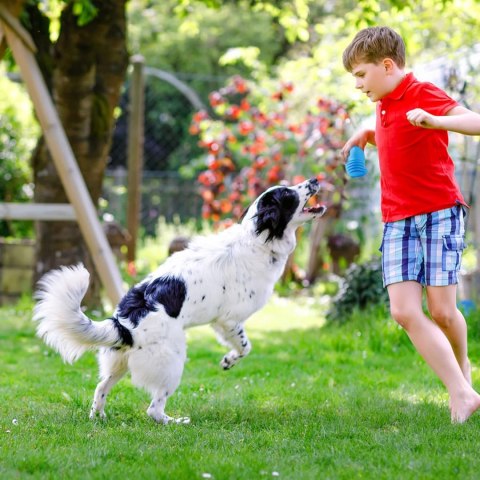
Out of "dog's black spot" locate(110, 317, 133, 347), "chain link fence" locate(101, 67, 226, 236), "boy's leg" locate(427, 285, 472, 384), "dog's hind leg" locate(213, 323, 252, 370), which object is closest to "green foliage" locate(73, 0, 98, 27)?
"dog's hind leg" locate(213, 323, 252, 370)

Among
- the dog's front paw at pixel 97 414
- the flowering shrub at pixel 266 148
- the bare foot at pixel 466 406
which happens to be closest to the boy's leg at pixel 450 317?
the bare foot at pixel 466 406

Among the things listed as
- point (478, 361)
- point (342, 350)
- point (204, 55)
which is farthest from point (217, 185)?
point (204, 55)

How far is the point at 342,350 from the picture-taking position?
20.3 feet

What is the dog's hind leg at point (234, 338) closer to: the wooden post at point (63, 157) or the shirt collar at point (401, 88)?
the shirt collar at point (401, 88)

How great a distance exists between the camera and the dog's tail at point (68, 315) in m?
3.76

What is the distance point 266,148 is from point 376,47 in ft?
22.1

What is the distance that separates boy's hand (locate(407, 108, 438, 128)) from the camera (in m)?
3.40

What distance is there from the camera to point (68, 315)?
377cm

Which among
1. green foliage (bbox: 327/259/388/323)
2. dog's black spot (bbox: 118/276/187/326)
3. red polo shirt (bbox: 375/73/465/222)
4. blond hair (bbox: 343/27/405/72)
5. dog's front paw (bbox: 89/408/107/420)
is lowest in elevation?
dog's front paw (bbox: 89/408/107/420)

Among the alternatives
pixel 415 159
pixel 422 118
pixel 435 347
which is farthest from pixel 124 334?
pixel 422 118

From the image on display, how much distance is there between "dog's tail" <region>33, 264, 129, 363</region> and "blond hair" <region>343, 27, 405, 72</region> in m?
1.60

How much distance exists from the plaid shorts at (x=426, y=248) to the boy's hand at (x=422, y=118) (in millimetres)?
447

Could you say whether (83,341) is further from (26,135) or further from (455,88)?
(26,135)

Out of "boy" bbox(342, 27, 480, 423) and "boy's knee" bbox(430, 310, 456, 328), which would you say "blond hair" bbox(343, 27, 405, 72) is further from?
"boy's knee" bbox(430, 310, 456, 328)
